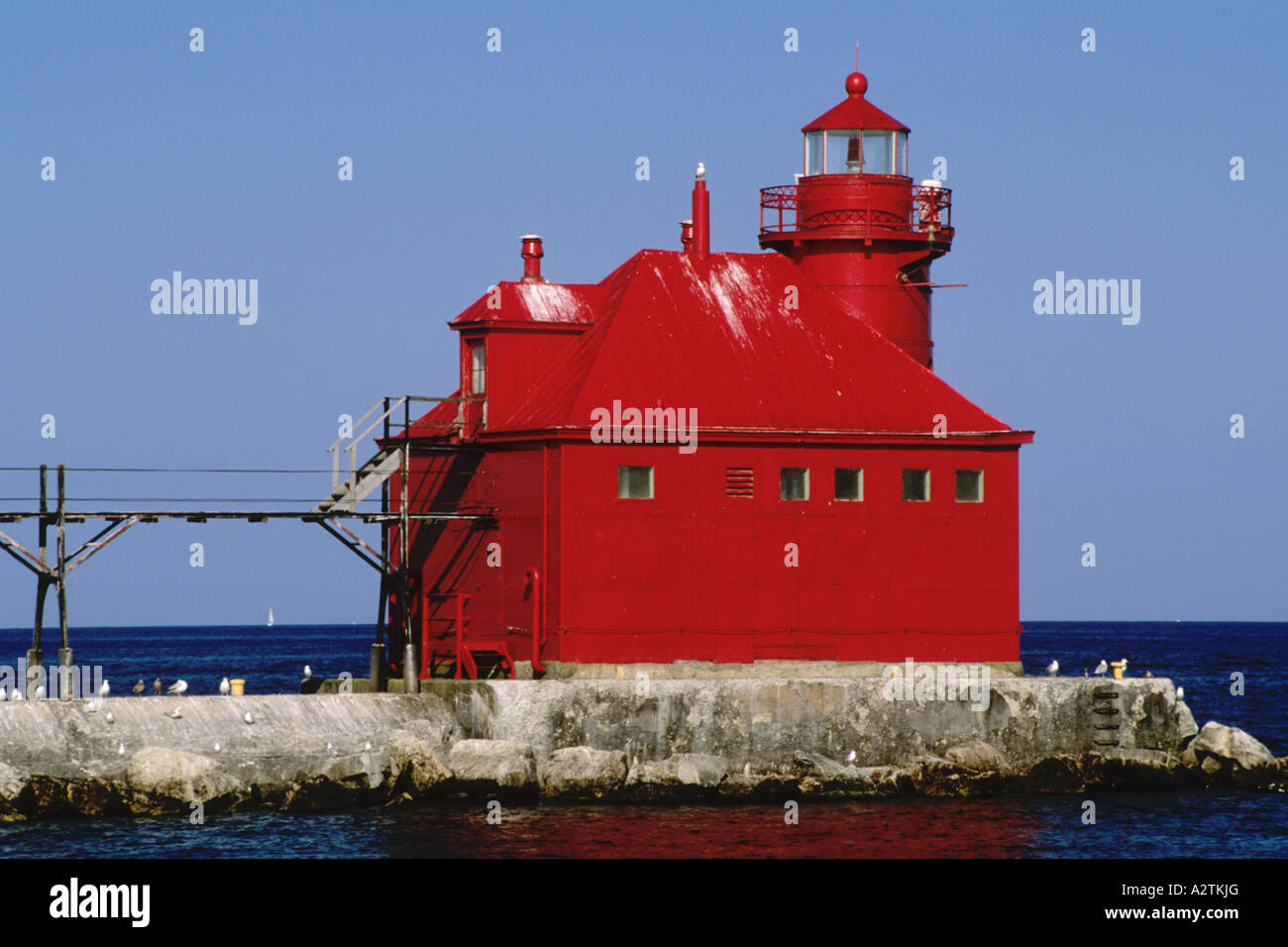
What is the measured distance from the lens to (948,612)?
40125 mm

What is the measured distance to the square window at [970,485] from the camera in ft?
132

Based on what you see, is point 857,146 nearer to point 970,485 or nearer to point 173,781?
point 970,485

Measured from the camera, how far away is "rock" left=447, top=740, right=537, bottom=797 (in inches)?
1425

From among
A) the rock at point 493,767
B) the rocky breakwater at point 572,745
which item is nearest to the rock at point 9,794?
the rocky breakwater at point 572,745

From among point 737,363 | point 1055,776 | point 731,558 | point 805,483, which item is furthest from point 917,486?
point 1055,776

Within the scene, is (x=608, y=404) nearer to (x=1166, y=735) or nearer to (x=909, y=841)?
(x=909, y=841)

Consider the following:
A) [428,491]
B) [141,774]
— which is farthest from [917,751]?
[141,774]

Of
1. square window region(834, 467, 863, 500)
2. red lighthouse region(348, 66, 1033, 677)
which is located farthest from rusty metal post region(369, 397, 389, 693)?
square window region(834, 467, 863, 500)

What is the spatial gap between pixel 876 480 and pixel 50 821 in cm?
1629

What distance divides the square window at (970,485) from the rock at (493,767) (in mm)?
10106

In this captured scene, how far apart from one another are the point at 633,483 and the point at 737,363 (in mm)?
3963

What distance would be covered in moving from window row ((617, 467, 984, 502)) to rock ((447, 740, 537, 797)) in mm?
5180

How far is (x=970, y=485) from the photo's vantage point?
40.4m
